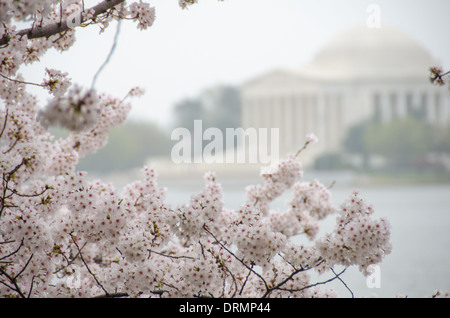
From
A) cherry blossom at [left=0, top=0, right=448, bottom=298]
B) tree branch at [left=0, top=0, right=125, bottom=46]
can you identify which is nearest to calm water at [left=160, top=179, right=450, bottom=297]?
cherry blossom at [left=0, top=0, right=448, bottom=298]

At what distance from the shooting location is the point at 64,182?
4641 mm

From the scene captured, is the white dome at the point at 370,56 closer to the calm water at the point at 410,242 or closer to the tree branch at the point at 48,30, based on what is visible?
the calm water at the point at 410,242

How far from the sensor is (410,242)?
24.4 meters

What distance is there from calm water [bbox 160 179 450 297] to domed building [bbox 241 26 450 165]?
67.7 feet

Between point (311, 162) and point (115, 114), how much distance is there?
59.2m

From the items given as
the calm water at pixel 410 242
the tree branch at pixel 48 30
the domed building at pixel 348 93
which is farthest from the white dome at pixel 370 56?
the tree branch at pixel 48 30

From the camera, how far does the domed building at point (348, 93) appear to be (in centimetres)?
7500

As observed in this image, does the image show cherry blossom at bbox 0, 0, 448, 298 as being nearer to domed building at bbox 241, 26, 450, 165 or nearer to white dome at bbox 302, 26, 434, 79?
domed building at bbox 241, 26, 450, 165

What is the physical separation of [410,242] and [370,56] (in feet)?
202

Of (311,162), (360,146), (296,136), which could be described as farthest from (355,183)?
(296,136)

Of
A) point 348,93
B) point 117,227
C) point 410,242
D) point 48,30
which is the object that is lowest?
point 117,227

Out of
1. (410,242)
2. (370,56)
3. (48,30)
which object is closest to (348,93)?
(370,56)

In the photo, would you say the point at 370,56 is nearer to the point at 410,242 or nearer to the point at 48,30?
the point at 410,242

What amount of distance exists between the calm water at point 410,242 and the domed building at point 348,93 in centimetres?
2062
